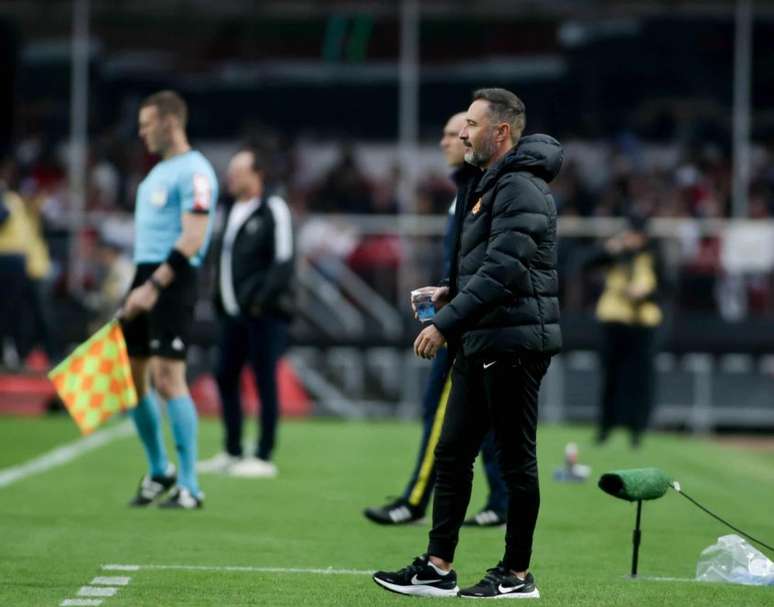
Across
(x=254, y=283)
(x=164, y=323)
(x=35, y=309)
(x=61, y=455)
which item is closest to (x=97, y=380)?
(x=164, y=323)

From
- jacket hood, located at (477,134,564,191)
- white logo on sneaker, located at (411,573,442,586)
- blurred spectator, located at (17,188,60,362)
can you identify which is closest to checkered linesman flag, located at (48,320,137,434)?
white logo on sneaker, located at (411,573,442,586)

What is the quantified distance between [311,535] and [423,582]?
2117mm

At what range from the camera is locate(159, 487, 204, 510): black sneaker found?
973 centimetres

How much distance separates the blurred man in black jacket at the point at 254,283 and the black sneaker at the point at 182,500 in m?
2.01

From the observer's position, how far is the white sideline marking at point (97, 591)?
6871 mm

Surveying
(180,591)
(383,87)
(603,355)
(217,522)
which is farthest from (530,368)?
(383,87)

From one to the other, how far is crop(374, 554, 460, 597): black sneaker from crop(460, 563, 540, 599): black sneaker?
0.21ft

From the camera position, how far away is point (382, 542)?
866 centimetres

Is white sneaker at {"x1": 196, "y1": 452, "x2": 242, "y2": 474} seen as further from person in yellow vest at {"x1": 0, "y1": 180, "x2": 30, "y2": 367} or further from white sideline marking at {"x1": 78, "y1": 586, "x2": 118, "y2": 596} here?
person in yellow vest at {"x1": 0, "y1": 180, "x2": 30, "y2": 367}

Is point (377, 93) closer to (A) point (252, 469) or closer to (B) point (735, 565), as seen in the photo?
(A) point (252, 469)

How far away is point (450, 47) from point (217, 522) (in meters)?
14.9

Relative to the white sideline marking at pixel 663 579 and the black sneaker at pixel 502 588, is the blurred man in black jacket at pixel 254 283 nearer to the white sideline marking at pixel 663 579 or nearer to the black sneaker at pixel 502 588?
the white sideline marking at pixel 663 579

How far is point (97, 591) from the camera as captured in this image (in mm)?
6934

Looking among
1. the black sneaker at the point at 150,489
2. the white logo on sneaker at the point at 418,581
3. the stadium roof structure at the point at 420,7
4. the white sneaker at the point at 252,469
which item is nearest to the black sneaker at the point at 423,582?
the white logo on sneaker at the point at 418,581
